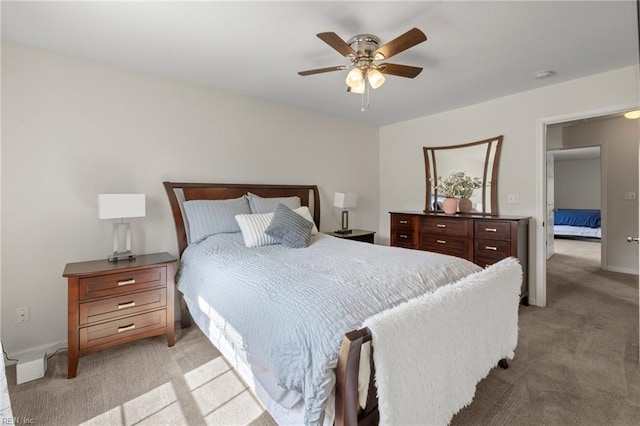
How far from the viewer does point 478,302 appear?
161 centimetres

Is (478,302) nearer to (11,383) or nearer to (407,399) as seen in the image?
(407,399)

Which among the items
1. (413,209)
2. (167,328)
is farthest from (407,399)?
(413,209)

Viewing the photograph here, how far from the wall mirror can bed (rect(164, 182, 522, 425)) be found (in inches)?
79.4

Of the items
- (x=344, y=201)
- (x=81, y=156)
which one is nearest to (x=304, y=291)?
(x=81, y=156)

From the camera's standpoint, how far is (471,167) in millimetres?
3873

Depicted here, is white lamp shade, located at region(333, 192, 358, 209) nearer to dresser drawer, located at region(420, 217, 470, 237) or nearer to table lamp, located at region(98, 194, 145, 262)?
dresser drawer, located at region(420, 217, 470, 237)

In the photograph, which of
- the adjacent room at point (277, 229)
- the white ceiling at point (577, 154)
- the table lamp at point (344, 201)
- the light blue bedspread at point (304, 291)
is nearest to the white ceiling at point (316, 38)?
the adjacent room at point (277, 229)

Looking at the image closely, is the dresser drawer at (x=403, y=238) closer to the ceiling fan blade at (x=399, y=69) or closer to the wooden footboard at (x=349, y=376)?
the ceiling fan blade at (x=399, y=69)

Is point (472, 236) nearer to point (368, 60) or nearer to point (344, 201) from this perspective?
point (344, 201)

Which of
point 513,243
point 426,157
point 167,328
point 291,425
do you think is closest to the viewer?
point 291,425

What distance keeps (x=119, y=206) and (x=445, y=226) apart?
3.45m

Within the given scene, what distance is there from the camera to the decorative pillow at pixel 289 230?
8.63 ft

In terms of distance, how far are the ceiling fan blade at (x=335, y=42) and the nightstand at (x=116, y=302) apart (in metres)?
2.04

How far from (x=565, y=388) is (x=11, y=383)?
3.62m
